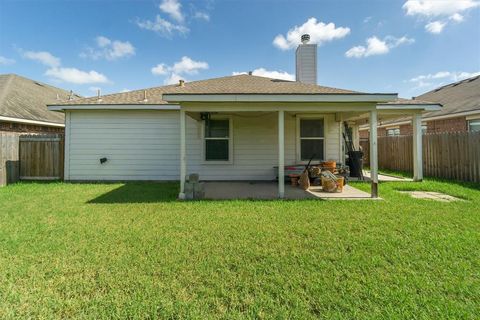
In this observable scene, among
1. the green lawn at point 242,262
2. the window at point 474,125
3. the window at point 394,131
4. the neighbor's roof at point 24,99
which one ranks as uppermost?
the neighbor's roof at point 24,99

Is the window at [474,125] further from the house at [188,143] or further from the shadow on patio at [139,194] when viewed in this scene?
the shadow on patio at [139,194]

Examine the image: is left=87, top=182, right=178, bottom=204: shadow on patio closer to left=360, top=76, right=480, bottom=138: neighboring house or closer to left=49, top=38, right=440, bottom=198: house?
left=49, top=38, right=440, bottom=198: house

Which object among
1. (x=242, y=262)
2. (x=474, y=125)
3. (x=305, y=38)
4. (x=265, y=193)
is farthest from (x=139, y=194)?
(x=474, y=125)

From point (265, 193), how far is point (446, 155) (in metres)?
7.45

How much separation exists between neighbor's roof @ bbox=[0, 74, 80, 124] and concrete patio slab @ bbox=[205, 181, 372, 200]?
34.7 feet

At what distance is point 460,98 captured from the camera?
43.4 ft

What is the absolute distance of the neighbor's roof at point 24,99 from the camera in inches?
435

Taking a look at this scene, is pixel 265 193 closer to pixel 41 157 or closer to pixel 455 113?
pixel 41 157

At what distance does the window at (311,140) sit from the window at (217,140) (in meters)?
2.78

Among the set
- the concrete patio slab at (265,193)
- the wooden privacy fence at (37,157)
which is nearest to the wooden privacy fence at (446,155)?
the concrete patio slab at (265,193)

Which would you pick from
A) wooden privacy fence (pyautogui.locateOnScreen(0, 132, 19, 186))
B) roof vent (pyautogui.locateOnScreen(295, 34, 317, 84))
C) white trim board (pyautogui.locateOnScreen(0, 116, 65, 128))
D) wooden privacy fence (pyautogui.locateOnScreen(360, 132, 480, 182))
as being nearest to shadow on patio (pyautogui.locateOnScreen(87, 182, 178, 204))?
wooden privacy fence (pyautogui.locateOnScreen(0, 132, 19, 186))

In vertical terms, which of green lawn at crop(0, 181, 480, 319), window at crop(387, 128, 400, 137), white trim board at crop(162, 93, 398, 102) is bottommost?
green lawn at crop(0, 181, 480, 319)

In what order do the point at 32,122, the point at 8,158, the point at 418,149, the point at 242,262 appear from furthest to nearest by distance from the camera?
the point at 32,122 < the point at 418,149 < the point at 8,158 < the point at 242,262

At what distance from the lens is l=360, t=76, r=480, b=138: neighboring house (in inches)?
443
